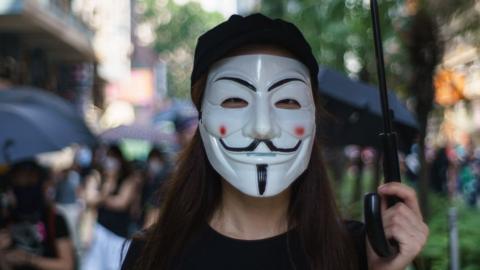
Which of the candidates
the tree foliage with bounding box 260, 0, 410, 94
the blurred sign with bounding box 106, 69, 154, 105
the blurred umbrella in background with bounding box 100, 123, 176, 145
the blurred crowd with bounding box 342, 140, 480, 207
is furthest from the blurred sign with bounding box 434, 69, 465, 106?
the blurred sign with bounding box 106, 69, 154, 105

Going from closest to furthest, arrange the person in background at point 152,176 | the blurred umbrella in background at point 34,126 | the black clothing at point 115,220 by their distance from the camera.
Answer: the blurred umbrella in background at point 34,126 < the black clothing at point 115,220 < the person in background at point 152,176

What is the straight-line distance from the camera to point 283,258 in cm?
178

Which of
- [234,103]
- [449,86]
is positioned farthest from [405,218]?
[449,86]

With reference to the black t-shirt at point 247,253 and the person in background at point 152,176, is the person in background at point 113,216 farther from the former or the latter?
the black t-shirt at point 247,253

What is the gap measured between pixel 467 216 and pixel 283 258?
22.2 ft

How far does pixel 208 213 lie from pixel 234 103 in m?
0.33

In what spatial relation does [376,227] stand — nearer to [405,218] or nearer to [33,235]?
[405,218]

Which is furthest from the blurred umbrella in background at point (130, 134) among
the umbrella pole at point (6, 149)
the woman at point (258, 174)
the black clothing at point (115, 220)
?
the woman at point (258, 174)

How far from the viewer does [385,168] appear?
1733mm

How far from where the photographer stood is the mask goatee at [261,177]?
5.72 ft

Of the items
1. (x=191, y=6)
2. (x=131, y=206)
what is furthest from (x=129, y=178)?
(x=191, y=6)

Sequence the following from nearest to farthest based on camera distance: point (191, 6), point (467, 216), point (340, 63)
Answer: point (467, 216)
point (340, 63)
point (191, 6)

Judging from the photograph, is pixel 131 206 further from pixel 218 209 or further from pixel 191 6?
pixel 191 6

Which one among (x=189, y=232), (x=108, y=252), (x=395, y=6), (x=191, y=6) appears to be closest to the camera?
(x=189, y=232)
